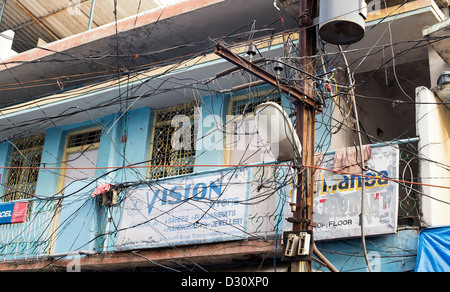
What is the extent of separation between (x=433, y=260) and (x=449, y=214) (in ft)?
4.20

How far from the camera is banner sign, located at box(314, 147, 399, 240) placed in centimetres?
880

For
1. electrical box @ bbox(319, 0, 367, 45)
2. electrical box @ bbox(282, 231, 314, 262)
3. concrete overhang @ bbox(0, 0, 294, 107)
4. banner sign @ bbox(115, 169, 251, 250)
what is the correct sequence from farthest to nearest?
concrete overhang @ bbox(0, 0, 294, 107)
banner sign @ bbox(115, 169, 251, 250)
electrical box @ bbox(319, 0, 367, 45)
electrical box @ bbox(282, 231, 314, 262)

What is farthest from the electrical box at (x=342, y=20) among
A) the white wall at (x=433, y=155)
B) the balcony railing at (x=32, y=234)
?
the balcony railing at (x=32, y=234)

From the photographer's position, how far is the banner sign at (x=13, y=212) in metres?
12.4

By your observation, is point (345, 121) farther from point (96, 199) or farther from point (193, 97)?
point (96, 199)

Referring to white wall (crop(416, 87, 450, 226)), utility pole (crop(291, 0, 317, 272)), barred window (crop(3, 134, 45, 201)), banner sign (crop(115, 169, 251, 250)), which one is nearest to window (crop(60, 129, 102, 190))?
barred window (crop(3, 134, 45, 201))

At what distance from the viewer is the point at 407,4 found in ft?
32.8

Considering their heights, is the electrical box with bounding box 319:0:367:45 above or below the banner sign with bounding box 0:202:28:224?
above

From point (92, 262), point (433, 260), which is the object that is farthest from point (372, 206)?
point (92, 262)

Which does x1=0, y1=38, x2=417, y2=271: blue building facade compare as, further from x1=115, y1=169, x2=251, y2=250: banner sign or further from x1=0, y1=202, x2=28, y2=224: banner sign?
x1=0, y1=202, x2=28, y2=224: banner sign

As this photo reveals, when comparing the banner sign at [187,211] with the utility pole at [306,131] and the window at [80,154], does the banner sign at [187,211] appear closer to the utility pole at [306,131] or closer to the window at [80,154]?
the utility pole at [306,131]

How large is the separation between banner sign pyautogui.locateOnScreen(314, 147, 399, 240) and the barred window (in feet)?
23.2

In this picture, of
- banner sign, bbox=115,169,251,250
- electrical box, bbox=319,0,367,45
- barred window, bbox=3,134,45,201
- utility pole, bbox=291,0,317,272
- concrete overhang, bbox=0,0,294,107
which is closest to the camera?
utility pole, bbox=291,0,317,272

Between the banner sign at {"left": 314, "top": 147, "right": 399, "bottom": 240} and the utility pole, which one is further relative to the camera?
the banner sign at {"left": 314, "top": 147, "right": 399, "bottom": 240}
